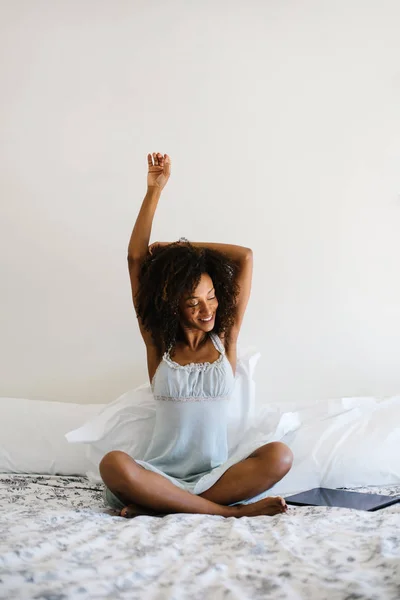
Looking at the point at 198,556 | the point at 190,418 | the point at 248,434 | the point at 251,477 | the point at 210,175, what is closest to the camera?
the point at 198,556

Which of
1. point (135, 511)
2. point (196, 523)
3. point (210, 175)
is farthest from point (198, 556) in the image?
point (210, 175)

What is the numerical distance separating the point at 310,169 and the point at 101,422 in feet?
3.37

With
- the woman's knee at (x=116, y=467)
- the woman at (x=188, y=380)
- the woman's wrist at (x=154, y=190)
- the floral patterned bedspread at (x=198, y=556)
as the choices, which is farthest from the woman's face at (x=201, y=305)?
the floral patterned bedspread at (x=198, y=556)

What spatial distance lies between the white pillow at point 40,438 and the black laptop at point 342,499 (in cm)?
60

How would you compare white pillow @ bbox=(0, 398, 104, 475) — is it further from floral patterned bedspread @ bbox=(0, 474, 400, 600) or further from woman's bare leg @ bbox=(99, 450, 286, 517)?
floral patterned bedspread @ bbox=(0, 474, 400, 600)

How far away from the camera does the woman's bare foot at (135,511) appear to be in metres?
1.42

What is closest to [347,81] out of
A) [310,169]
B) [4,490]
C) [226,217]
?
[310,169]

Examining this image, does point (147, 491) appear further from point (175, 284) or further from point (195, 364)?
point (175, 284)

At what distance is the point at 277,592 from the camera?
0.82 m

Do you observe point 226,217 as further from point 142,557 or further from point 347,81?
point 142,557

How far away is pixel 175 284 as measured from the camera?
176cm

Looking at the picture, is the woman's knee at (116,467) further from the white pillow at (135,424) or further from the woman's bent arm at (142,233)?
the woman's bent arm at (142,233)

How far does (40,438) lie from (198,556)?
105cm

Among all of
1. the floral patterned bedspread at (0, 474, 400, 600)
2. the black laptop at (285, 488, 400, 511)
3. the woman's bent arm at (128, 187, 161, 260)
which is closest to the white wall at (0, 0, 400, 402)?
the woman's bent arm at (128, 187, 161, 260)
